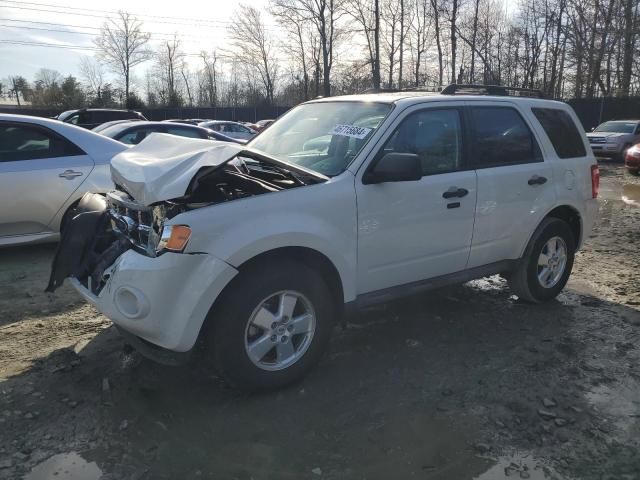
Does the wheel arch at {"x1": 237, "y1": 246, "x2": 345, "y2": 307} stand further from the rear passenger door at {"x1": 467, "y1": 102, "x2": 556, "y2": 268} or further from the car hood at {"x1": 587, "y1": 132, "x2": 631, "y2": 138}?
the car hood at {"x1": 587, "y1": 132, "x2": 631, "y2": 138}

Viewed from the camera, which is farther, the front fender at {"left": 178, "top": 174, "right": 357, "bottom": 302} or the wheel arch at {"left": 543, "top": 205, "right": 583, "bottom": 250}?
the wheel arch at {"left": 543, "top": 205, "right": 583, "bottom": 250}

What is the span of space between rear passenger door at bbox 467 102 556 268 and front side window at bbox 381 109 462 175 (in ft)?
0.60

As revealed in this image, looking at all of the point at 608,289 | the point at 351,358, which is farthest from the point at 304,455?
the point at 608,289

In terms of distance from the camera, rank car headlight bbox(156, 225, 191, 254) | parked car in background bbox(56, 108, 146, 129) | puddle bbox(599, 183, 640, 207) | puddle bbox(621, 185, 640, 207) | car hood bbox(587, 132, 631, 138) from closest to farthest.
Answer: car headlight bbox(156, 225, 191, 254), puddle bbox(621, 185, 640, 207), puddle bbox(599, 183, 640, 207), parked car in background bbox(56, 108, 146, 129), car hood bbox(587, 132, 631, 138)

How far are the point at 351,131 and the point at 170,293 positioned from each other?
1797 millimetres

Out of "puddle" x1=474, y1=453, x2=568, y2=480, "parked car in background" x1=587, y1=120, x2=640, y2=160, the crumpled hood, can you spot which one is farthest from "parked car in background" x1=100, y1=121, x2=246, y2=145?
"parked car in background" x1=587, y1=120, x2=640, y2=160

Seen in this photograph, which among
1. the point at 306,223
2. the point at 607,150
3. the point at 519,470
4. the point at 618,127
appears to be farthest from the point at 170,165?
the point at 618,127

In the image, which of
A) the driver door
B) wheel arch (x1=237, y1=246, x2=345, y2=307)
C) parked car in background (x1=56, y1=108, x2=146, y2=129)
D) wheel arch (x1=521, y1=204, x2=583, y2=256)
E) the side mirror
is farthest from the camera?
parked car in background (x1=56, y1=108, x2=146, y2=129)

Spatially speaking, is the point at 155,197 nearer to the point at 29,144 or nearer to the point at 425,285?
the point at 425,285

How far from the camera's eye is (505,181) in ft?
14.3

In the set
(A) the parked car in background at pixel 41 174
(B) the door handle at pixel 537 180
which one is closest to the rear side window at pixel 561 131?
(B) the door handle at pixel 537 180

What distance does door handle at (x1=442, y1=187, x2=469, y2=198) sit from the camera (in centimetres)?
395

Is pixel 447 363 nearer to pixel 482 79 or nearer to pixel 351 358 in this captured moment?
pixel 351 358

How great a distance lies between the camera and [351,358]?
3.88 metres
